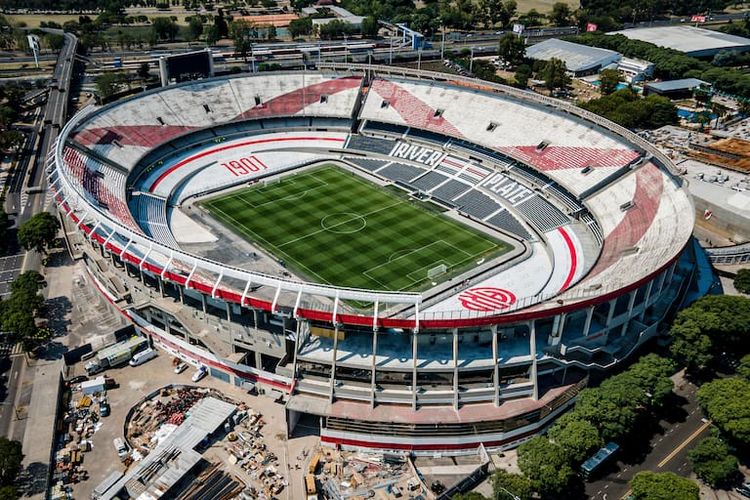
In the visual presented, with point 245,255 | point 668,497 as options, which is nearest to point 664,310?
point 668,497

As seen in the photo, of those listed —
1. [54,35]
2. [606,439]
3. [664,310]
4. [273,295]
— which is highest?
[54,35]

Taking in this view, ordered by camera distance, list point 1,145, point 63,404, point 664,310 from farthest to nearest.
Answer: point 1,145, point 664,310, point 63,404

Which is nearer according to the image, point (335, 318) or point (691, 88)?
point (335, 318)

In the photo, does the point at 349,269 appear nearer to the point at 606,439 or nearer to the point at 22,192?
the point at 606,439

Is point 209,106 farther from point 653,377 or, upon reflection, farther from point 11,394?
point 653,377

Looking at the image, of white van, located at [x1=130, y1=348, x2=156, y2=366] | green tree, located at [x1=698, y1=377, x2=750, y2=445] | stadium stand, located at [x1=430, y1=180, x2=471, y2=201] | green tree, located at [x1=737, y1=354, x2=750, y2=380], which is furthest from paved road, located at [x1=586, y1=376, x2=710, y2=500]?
white van, located at [x1=130, y1=348, x2=156, y2=366]

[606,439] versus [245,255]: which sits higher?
[245,255]

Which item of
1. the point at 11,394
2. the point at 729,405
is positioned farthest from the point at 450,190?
the point at 11,394

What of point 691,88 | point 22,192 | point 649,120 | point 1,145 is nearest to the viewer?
point 22,192
